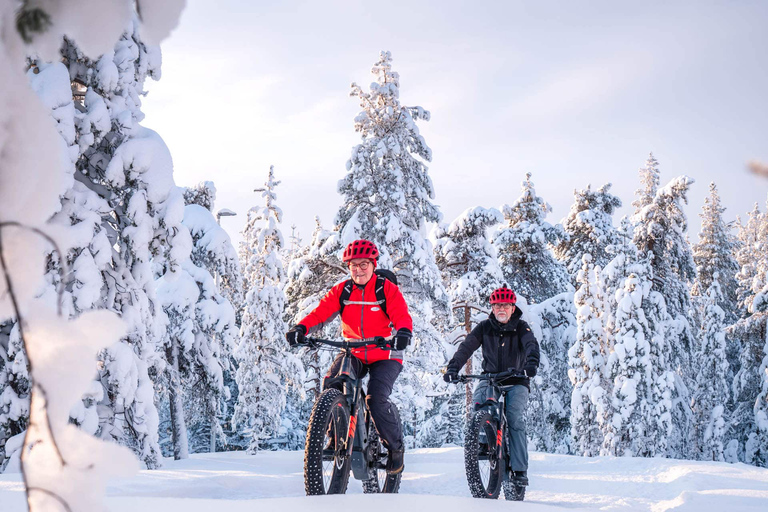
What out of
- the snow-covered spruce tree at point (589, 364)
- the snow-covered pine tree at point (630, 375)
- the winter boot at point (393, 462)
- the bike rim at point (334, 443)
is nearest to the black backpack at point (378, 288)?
the bike rim at point (334, 443)

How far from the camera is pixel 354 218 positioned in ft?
61.2

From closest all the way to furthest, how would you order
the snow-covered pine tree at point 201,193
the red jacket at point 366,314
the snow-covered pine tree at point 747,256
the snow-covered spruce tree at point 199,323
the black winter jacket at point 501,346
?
the red jacket at point 366,314 → the black winter jacket at point 501,346 → the snow-covered spruce tree at point 199,323 → the snow-covered pine tree at point 201,193 → the snow-covered pine tree at point 747,256

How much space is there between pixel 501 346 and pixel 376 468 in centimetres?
206

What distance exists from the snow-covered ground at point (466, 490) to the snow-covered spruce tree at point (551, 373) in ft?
43.8

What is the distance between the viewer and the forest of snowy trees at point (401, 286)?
949 cm

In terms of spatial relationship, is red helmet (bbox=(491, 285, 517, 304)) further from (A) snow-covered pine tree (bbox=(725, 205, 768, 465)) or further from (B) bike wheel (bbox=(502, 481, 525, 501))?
(A) snow-covered pine tree (bbox=(725, 205, 768, 465))

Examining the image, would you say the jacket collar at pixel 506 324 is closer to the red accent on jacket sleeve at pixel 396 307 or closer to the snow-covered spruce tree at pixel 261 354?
the red accent on jacket sleeve at pixel 396 307

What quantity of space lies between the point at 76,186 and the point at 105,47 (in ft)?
30.3

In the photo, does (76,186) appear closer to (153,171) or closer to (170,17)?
(153,171)

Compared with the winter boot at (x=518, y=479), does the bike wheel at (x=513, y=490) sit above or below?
below

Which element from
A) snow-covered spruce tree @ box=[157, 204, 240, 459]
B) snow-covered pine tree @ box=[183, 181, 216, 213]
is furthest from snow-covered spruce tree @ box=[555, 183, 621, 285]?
snow-covered spruce tree @ box=[157, 204, 240, 459]

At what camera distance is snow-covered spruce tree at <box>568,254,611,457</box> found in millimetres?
22500

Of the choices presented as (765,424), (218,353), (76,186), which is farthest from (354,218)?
(765,424)

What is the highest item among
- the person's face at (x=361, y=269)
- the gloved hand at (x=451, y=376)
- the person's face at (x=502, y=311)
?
the person's face at (x=361, y=269)
